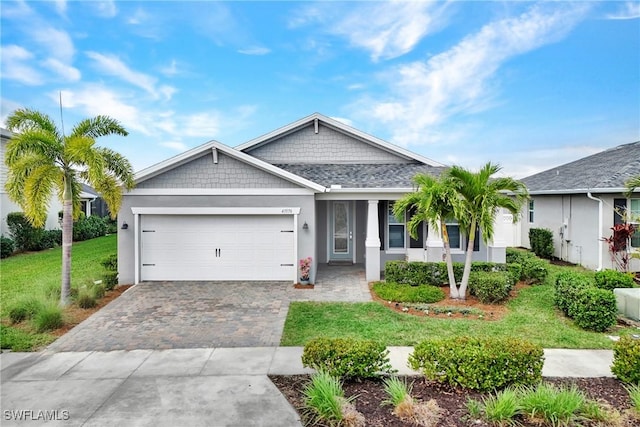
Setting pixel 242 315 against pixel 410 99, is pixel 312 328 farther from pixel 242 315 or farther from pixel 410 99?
pixel 410 99

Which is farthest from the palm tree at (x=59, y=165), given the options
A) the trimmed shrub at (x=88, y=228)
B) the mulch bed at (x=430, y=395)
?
the trimmed shrub at (x=88, y=228)

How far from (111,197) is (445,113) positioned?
15456 mm

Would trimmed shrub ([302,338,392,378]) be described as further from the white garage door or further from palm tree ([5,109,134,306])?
palm tree ([5,109,134,306])

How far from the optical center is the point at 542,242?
1636cm

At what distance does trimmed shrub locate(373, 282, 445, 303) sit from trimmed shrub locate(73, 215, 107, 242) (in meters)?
20.6

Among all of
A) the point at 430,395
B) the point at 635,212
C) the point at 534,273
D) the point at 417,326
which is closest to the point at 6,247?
the point at 417,326

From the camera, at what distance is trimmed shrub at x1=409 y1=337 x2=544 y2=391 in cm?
481

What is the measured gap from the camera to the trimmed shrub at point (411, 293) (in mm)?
9570

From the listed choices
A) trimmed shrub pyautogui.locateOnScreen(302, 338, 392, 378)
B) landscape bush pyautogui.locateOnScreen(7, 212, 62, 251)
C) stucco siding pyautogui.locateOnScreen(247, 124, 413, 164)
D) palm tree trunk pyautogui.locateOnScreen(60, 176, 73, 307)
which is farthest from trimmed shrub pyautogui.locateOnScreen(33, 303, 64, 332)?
landscape bush pyautogui.locateOnScreen(7, 212, 62, 251)

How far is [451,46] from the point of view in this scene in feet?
46.5

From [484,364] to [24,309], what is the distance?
981cm

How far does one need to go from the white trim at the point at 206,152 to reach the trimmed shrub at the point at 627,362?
26.5 ft

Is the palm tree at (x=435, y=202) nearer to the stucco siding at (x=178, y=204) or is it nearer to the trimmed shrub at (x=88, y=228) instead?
the stucco siding at (x=178, y=204)

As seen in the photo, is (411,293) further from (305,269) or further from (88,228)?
(88,228)
